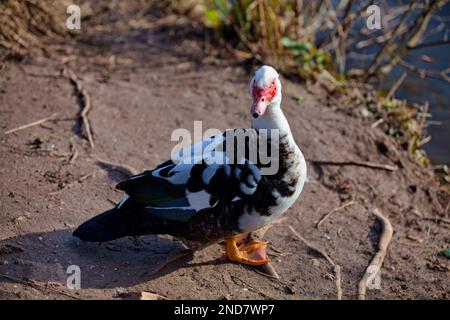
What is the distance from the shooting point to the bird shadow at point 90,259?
123 inches

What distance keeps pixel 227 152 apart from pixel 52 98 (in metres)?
2.29

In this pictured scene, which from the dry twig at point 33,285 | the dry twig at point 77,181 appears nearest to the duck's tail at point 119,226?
the dry twig at point 33,285

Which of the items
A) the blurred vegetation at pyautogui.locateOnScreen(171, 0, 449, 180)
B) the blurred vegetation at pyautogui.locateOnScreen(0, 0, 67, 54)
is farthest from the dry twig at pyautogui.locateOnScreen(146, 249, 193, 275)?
the blurred vegetation at pyautogui.locateOnScreen(0, 0, 67, 54)

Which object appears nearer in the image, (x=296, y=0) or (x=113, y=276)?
(x=113, y=276)

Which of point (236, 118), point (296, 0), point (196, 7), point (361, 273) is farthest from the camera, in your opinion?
point (196, 7)

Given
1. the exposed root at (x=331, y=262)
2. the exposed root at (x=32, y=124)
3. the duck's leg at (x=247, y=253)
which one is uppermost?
the exposed root at (x=32, y=124)

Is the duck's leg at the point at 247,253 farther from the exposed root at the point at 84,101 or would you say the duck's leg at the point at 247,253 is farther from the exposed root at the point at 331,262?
the exposed root at the point at 84,101

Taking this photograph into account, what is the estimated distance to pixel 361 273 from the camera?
11.3 feet

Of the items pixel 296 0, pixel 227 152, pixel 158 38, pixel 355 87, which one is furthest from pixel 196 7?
pixel 227 152

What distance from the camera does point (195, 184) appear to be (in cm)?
314

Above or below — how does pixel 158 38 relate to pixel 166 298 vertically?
above

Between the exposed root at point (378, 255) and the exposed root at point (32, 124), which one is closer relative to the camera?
the exposed root at point (378, 255)

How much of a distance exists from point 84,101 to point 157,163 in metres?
0.99
